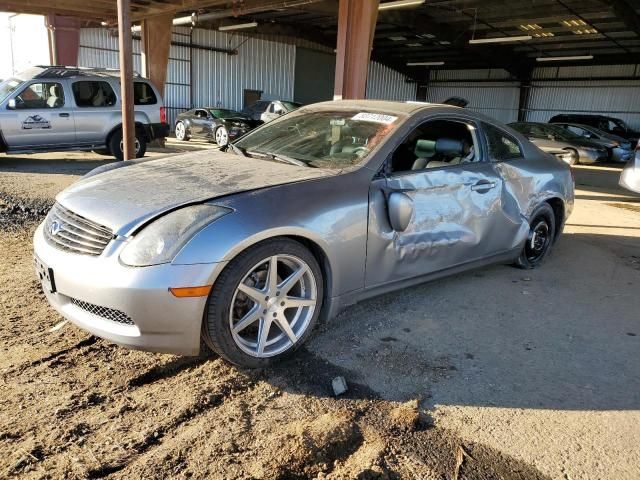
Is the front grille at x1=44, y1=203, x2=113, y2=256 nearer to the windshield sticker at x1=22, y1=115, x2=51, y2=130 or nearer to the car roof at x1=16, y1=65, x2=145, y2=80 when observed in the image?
the windshield sticker at x1=22, y1=115, x2=51, y2=130

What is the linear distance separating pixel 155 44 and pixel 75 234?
47.0 ft

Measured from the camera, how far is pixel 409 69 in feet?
112

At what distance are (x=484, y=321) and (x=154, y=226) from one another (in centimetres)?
249

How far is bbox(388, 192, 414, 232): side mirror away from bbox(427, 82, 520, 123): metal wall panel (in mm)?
28222

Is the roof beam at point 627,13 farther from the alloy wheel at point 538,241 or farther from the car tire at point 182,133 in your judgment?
the alloy wheel at point 538,241

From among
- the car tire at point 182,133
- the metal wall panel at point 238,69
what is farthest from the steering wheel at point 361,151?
the metal wall panel at point 238,69

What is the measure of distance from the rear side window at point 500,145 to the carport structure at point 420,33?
4235 mm

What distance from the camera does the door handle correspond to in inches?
160

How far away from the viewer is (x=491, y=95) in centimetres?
3164

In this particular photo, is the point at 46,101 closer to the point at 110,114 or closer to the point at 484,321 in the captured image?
the point at 110,114

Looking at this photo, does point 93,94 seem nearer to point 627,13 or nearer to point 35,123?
point 35,123

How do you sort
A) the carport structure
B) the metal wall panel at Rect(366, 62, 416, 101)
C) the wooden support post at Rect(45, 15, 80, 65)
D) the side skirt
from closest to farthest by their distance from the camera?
the side skirt
the carport structure
the wooden support post at Rect(45, 15, 80, 65)
the metal wall panel at Rect(366, 62, 416, 101)

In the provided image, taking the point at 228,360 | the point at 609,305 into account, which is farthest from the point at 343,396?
the point at 609,305

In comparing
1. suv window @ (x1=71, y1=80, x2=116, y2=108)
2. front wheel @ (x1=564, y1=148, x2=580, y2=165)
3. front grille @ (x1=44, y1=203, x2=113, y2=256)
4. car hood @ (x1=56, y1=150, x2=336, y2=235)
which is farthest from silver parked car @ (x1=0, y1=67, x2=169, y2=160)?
front wheel @ (x1=564, y1=148, x2=580, y2=165)
